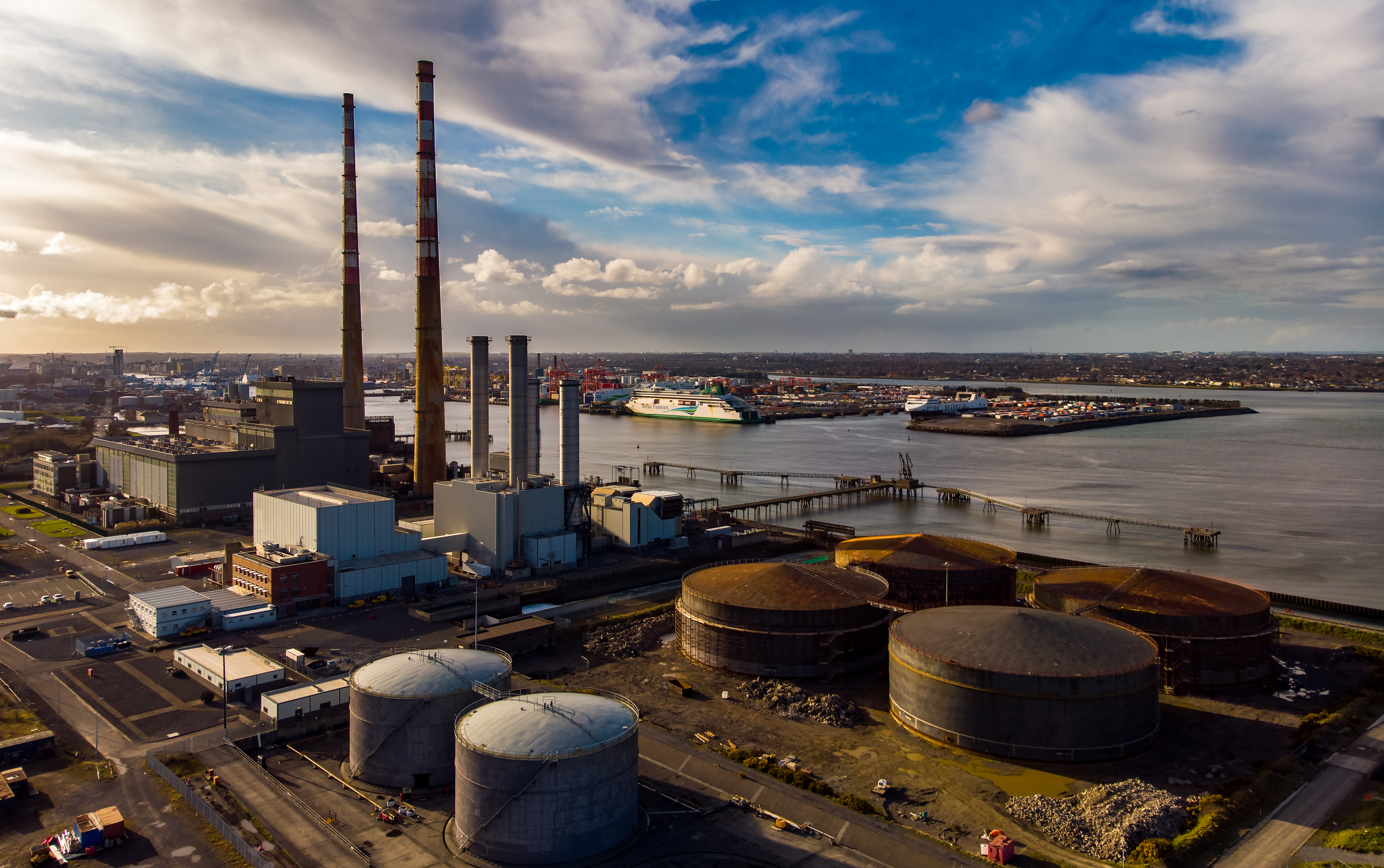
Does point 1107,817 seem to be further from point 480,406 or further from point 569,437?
point 480,406

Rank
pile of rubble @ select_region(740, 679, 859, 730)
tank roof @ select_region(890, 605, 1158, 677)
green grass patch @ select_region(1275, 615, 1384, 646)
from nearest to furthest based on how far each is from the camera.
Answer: tank roof @ select_region(890, 605, 1158, 677), pile of rubble @ select_region(740, 679, 859, 730), green grass patch @ select_region(1275, 615, 1384, 646)

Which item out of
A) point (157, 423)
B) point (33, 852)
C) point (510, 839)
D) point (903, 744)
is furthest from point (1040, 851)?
point (157, 423)

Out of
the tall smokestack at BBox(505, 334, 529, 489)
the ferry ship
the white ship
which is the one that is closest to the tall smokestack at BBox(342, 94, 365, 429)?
the tall smokestack at BBox(505, 334, 529, 489)

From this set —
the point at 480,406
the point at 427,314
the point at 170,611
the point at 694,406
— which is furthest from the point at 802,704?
the point at 694,406

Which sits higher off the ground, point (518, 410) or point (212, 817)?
point (518, 410)

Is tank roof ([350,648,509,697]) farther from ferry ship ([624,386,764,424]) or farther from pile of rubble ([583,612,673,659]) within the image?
ferry ship ([624,386,764,424])

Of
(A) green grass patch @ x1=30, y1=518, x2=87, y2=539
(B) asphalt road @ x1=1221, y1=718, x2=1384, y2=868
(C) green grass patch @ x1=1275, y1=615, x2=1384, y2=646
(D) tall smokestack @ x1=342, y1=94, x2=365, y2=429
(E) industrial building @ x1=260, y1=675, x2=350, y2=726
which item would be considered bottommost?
(B) asphalt road @ x1=1221, y1=718, x2=1384, y2=868

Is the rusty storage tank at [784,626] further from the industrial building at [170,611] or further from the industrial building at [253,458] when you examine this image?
the industrial building at [253,458]

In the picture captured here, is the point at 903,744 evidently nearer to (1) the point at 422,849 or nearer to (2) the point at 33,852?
(1) the point at 422,849
